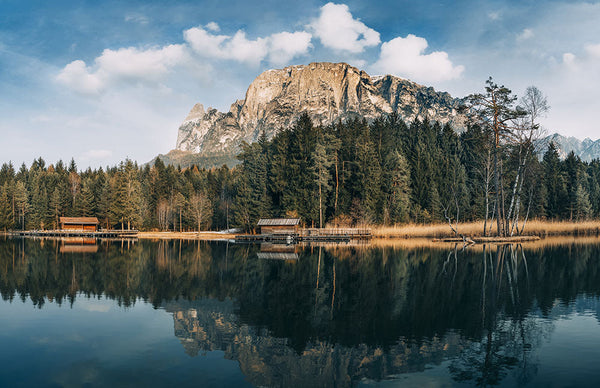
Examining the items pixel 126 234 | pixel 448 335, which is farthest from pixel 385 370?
pixel 126 234

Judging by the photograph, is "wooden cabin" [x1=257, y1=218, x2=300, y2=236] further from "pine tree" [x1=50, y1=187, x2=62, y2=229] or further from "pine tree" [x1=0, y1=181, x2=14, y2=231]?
"pine tree" [x1=0, y1=181, x2=14, y2=231]

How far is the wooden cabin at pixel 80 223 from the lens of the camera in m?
104

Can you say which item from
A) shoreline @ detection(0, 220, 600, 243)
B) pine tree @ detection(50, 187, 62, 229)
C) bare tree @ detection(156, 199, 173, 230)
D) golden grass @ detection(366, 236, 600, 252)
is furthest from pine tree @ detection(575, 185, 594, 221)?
pine tree @ detection(50, 187, 62, 229)

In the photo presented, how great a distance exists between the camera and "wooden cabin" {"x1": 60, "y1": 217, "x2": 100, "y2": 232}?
341ft

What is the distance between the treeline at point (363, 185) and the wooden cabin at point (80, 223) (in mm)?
4659

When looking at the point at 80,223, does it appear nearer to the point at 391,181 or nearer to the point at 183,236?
the point at 183,236

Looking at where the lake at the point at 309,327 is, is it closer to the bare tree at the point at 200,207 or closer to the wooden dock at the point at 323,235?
the wooden dock at the point at 323,235

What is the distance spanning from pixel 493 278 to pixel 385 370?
59.0ft

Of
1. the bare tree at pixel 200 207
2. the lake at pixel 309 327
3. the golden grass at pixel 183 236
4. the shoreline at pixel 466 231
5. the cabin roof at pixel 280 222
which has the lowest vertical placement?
the golden grass at pixel 183 236

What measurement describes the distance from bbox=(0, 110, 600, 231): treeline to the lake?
1423 inches

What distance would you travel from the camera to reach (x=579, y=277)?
27.0 meters

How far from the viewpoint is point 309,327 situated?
53.2 ft

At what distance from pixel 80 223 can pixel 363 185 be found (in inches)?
3026

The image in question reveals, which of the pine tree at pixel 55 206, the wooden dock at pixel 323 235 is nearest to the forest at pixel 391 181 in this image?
the wooden dock at pixel 323 235
